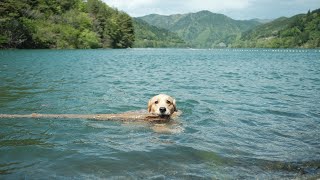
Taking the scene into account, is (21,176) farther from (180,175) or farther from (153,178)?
(180,175)

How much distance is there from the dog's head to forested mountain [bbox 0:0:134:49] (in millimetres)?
74354

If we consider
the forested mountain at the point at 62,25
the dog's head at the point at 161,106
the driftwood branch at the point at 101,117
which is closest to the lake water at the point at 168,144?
the driftwood branch at the point at 101,117

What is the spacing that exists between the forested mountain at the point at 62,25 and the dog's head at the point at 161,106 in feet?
244

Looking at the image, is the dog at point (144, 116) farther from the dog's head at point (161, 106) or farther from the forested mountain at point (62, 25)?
the forested mountain at point (62, 25)

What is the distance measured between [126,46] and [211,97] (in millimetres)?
129309

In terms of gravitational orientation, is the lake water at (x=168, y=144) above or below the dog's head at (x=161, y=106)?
below

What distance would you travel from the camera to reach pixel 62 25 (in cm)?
10612

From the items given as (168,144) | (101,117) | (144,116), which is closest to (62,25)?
(101,117)

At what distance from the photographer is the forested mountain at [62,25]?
80856mm

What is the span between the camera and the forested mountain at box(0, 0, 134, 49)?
8086 cm

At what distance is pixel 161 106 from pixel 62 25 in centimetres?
10350

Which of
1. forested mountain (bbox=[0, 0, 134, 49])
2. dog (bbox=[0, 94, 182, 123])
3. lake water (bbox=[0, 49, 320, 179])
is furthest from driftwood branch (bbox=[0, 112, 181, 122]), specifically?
forested mountain (bbox=[0, 0, 134, 49])

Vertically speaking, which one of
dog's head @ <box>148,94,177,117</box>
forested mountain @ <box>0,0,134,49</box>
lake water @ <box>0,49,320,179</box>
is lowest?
lake water @ <box>0,49,320,179</box>

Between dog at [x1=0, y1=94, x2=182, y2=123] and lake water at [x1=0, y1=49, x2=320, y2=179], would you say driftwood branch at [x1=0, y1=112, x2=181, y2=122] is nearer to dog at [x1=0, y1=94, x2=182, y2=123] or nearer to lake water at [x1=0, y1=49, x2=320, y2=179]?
dog at [x1=0, y1=94, x2=182, y2=123]
